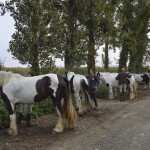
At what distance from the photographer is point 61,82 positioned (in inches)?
529

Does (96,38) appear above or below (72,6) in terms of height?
below

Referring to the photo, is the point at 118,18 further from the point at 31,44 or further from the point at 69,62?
the point at 31,44

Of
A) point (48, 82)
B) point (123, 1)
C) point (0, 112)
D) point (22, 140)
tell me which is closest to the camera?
point (22, 140)

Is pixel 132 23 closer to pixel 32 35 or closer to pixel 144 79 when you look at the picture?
pixel 144 79

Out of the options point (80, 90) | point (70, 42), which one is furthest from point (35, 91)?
point (70, 42)

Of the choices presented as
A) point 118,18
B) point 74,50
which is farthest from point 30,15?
point 118,18

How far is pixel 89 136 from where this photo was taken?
12.6 m

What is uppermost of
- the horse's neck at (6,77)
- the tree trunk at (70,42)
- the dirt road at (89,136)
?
the tree trunk at (70,42)

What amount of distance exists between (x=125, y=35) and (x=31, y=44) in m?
14.3

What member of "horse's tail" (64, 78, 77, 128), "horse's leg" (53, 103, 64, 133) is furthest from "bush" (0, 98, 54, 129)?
"horse's tail" (64, 78, 77, 128)

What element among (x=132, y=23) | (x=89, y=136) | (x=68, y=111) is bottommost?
(x=89, y=136)

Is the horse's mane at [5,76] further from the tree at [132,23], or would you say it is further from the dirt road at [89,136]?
the tree at [132,23]

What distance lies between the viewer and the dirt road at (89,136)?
11180 mm

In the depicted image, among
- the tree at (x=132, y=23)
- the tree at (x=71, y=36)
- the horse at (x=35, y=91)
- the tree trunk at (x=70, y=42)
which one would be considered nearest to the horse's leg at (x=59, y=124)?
the horse at (x=35, y=91)
